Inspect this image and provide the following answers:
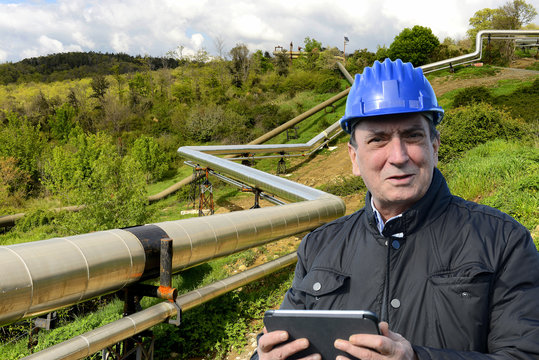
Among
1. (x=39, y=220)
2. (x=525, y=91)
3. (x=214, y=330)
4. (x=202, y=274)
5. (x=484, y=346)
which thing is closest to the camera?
(x=484, y=346)

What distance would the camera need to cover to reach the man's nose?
1498 millimetres

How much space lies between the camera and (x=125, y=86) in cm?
5994

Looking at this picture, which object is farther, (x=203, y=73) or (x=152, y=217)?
(x=203, y=73)

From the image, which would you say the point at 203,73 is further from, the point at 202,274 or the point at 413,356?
the point at 413,356

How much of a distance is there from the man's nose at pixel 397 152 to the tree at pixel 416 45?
31.8 meters

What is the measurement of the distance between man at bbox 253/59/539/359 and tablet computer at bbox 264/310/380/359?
0.09 feet

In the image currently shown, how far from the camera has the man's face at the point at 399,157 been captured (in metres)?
1.51

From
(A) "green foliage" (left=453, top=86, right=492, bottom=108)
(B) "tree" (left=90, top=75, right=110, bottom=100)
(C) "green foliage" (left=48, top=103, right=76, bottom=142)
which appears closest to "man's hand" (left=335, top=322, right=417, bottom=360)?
(A) "green foliage" (left=453, top=86, right=492, bottom=108)

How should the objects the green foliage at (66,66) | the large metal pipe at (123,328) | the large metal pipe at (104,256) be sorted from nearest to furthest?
the large metal pipe at (104,256) < the large metal pipe at (123,328) < the green foliage at (66,66)

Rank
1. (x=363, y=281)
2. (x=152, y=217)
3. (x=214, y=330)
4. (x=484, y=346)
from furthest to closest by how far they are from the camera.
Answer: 1. (x=152, y=217)
2. (x=214, y=330)
3. (x=363, y=281)
4. (x=484, y=346)

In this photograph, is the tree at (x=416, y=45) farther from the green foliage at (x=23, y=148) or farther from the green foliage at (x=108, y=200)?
the green foliage at (x=23, y=148)

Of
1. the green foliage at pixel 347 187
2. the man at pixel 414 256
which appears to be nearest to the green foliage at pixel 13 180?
the green foliage at pixel 347 187

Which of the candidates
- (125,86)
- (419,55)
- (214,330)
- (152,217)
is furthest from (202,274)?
(125,86)

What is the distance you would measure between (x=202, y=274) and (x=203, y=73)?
4361cm
